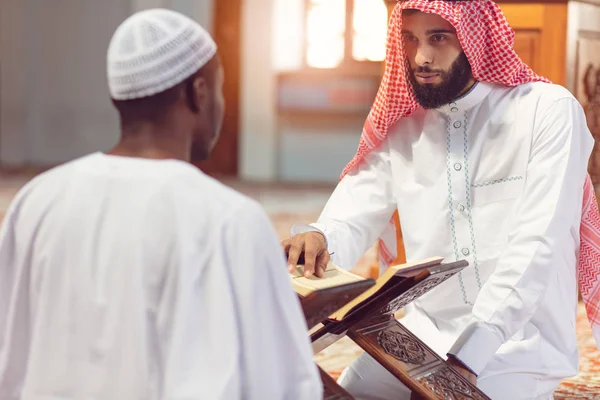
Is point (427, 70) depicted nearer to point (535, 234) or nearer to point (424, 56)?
point (424, 56)

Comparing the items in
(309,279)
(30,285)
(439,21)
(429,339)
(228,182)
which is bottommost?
(228,182)

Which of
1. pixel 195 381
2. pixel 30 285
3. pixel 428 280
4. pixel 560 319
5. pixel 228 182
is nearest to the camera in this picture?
pixel 195 381

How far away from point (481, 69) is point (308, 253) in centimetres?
89

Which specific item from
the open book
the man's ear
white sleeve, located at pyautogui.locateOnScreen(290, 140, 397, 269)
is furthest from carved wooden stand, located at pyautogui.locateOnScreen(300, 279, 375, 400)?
white sleeve, located at pyautogui.locateOnScreen(290, 140, 397, 269)

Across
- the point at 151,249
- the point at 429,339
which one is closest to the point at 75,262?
the point at 151,249

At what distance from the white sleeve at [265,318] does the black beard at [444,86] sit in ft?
4.50

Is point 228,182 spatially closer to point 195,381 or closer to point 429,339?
point 429,339

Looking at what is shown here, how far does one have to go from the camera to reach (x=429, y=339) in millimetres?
2902

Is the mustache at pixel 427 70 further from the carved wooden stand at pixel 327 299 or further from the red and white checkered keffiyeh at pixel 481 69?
the carved wooden stand at pixel 327 299

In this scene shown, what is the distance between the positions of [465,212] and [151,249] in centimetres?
154

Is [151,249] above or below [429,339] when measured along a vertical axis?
above

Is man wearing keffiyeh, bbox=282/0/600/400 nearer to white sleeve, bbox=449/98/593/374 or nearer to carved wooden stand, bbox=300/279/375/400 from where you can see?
white sleeve, bbox=449/98/593/374

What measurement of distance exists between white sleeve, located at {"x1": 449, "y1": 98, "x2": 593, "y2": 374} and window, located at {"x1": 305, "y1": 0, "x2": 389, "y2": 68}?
9640 mm

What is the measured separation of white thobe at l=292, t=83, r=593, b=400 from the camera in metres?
2.57
